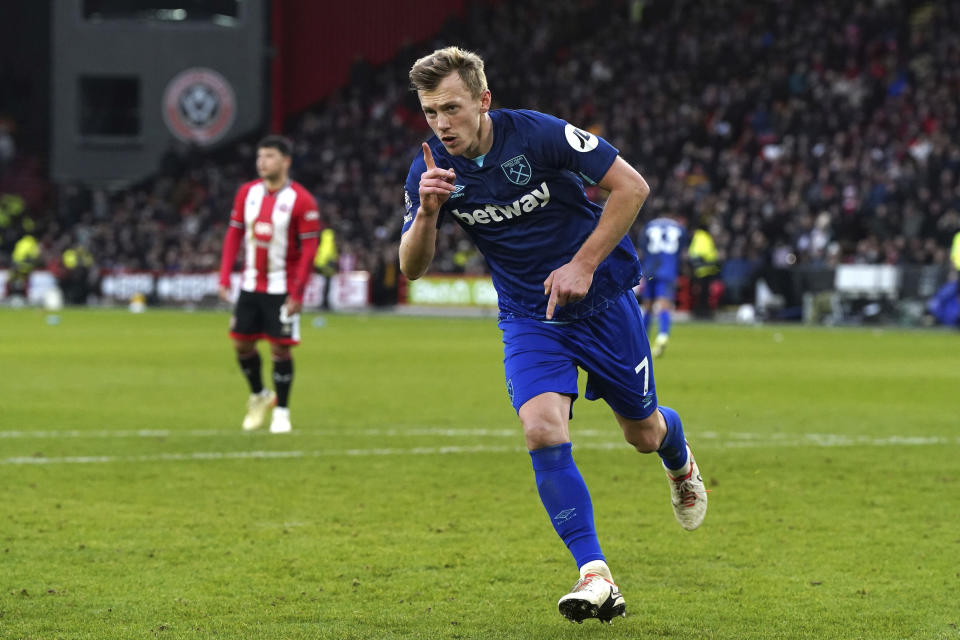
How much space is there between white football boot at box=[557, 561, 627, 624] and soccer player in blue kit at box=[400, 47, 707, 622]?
1.0 inches

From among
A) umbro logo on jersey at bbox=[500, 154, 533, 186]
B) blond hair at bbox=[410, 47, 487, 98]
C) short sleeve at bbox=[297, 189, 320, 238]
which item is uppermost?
blond hair at bbox=[410, 47, 487, 98]

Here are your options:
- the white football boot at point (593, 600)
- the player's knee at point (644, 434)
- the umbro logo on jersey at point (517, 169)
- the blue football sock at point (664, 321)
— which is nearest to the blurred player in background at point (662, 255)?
the blue football sock at point (664, 321)

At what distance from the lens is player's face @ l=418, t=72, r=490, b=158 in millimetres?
4926

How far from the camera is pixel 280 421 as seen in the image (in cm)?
1084

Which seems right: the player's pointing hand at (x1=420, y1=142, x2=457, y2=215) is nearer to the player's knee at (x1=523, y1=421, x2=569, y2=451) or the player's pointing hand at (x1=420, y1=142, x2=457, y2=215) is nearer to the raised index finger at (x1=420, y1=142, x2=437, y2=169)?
the raised index finger at (x1=420, y1=142, x2=437, y2=169)

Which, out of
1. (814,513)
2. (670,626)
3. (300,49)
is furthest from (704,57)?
(670,626)

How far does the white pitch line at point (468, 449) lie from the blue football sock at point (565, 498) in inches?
177

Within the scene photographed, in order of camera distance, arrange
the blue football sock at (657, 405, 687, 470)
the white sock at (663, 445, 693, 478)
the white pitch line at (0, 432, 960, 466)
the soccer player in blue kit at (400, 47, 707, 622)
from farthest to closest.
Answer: the white pitch line at (0, 432, 960, 466), the white sock at (663, 445, 693, 478), the blue football sock at (657, 405, 687, 470), the soccer player in blue kit at (400, 47, 707, 622)

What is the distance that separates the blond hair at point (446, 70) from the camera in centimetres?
490

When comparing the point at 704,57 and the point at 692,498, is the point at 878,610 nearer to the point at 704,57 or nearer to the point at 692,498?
the point at 692,498

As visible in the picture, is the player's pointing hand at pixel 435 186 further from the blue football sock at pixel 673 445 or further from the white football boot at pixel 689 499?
the white football boot at pixel 689 499

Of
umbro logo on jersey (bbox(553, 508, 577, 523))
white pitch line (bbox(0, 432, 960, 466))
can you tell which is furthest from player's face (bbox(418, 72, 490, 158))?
white pitch line (bbox(0, 432, 960, 466))

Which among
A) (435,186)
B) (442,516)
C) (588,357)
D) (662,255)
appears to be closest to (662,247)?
(662,255)

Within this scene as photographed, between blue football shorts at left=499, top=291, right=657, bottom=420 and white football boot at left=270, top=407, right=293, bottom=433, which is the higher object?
blue football shorts at left=499, top=291, right=657, bottom=420
